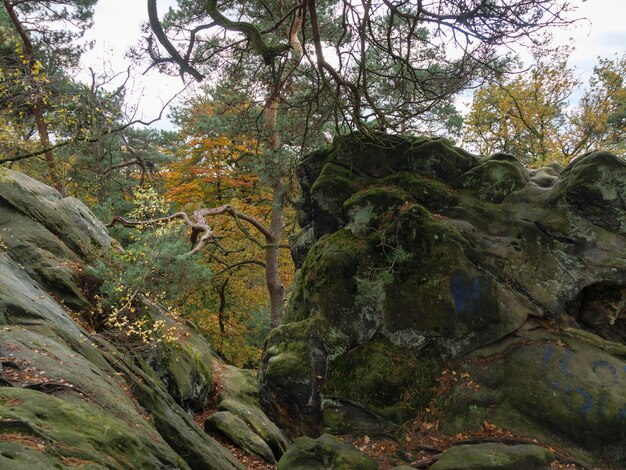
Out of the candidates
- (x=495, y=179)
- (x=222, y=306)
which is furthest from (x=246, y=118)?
(x=222, y=306)

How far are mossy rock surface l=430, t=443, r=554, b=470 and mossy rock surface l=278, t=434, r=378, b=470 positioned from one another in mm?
937

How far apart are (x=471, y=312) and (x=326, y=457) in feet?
10.1

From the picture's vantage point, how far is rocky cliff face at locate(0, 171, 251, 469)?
3.56 metres

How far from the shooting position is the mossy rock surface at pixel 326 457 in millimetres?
→ 5531

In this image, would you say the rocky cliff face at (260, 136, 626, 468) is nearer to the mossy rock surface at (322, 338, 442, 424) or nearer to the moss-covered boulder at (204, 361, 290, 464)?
the mossy rock surface at (322, 338, 442, 424)

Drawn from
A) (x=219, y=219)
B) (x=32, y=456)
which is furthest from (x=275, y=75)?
(x=219, y=219)

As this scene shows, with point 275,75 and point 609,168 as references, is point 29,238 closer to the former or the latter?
point 275,75

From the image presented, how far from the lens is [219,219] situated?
17.6 m

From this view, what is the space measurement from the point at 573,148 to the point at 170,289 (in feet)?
66.9

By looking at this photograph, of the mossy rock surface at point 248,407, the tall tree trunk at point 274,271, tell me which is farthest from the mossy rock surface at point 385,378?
the tall tree trunk at point 274,271

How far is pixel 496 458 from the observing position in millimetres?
4812

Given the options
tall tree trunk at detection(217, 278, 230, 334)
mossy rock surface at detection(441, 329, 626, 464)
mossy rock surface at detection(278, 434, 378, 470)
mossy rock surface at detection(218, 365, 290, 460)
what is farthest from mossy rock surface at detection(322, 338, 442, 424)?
tall tree trunk at detection(217, 278, 230, 334)

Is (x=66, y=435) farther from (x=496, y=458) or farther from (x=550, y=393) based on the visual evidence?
(x=550, y=393)

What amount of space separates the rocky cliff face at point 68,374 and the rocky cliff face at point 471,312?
6.82ft
